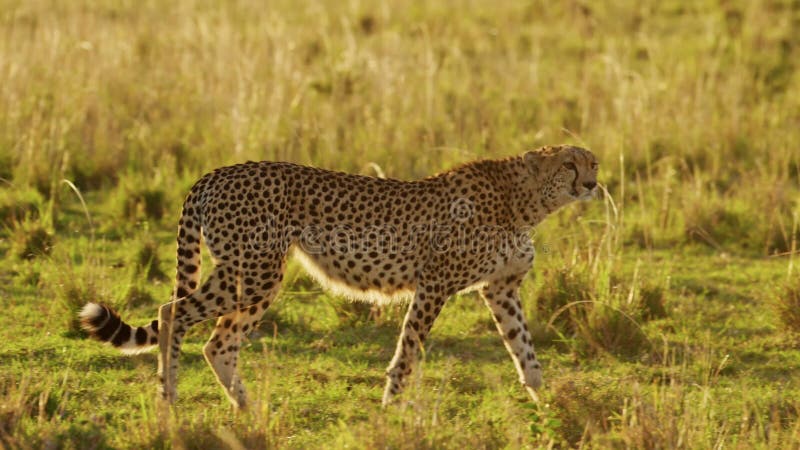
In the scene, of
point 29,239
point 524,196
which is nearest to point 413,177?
point 29,239

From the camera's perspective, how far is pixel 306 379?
5020 mm

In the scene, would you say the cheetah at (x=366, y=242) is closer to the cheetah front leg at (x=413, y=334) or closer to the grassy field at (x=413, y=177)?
the cheetah front leg at (x=413, y=334)

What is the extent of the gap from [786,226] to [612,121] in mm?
1951

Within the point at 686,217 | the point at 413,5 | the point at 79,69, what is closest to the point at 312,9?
the point at 413,5

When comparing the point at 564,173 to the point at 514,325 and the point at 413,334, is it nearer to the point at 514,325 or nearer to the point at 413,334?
the point at 514,325

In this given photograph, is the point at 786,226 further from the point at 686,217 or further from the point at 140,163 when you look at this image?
the point at 140,163

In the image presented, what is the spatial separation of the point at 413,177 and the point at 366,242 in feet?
9.89

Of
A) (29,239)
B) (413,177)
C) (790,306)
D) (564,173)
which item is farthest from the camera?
(413,177)

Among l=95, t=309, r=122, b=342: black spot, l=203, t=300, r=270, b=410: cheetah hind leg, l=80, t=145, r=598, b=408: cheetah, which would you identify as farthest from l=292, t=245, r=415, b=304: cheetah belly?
l=95, t=309, r=122, b=342: black spot

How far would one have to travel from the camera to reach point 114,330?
14.0 ft

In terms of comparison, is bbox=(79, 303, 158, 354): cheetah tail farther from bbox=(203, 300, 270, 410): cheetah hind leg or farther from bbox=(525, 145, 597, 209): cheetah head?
bbox=(525, 145, 597, 209): cheetah head

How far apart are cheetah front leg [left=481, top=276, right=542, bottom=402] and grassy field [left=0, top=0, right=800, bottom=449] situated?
14 cm

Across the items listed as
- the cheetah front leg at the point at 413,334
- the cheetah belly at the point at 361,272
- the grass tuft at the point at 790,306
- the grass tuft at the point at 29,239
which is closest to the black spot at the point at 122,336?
the cheetah belly at the point at 361,272

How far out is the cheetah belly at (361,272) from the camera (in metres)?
4.59
